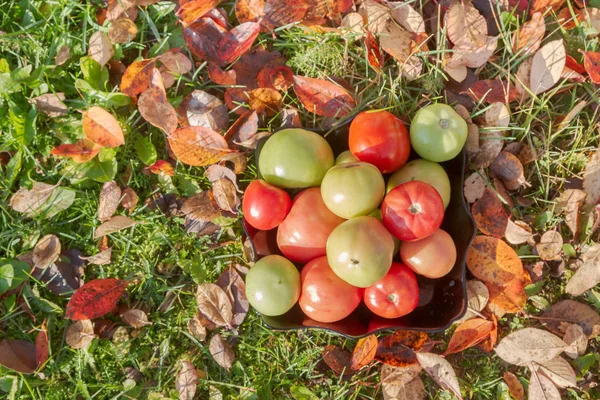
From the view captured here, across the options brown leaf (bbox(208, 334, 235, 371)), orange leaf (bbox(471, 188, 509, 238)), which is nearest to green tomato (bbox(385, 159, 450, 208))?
orange leaf (bbox(471, 188, 509, 238))

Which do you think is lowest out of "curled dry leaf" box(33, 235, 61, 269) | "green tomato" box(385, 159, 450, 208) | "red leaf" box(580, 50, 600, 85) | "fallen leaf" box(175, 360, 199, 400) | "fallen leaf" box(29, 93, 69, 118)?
"fallen leaf" box(175, 360, 199, 400)

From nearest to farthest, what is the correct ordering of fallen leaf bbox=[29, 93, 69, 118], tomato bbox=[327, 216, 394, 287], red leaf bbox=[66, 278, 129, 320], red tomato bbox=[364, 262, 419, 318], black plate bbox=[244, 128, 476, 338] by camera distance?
tomato bbox=[327, 216, 394, 287], red tomato bbox=[364, 262, 419, 318], black plate bbox=[244, 128, 476, 338], red leaf bbox=[66, 278, 129, 320], fallen leaf bbox=[29, 93, 69, 118]

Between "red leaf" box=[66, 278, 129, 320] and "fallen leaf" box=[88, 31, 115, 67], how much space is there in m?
1.14

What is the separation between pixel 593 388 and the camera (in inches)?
110

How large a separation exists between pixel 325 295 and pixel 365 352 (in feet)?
1.77

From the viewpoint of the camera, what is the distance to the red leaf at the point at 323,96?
282 centimetres

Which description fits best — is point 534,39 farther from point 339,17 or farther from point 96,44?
point 96,44

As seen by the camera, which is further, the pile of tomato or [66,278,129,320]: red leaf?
[66,278,129,320]: red leaf

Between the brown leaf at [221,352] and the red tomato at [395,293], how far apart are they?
33.1 inches

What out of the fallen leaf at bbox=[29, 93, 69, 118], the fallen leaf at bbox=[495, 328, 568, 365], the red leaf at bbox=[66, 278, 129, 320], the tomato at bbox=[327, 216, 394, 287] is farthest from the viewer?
the fallen leaf at bbox=[29, 93, 69, 118]

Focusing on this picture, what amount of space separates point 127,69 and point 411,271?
173cm

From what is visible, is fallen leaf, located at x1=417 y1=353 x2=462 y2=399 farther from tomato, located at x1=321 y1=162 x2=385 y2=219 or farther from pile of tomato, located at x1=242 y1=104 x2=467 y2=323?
tomato, located at x1=321 y1=162 x2=385 y2=219

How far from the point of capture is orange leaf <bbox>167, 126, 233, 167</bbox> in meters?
2.79

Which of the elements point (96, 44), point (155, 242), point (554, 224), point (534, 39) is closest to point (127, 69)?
point (96, 44)
